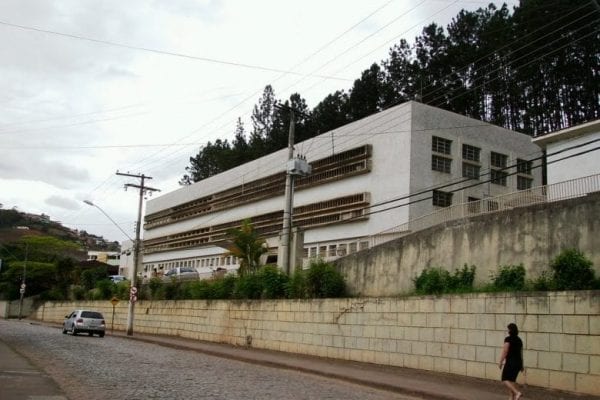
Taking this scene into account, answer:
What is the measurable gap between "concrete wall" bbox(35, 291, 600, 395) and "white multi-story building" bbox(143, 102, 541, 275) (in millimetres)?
5743

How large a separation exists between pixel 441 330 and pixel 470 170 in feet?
78.2

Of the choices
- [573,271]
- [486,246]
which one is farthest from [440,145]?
[573,271]

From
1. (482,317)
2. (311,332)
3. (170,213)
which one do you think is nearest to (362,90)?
(170,213)

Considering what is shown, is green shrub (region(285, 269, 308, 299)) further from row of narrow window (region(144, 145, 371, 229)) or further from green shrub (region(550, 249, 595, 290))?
row of narrow window (region(144, 145, 371, 229))

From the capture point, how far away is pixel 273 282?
91.8 feet

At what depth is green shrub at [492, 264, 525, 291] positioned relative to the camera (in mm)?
16953

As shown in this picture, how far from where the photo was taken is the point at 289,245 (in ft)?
95.7

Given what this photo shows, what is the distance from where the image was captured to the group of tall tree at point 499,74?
143 ft

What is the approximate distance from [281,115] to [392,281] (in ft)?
166

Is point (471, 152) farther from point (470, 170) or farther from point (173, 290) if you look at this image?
point (173, 290)

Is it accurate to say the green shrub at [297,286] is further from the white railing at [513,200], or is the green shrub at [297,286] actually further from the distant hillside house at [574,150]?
the distant hillside house at [574,150]

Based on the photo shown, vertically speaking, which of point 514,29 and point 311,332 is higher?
point 514,29

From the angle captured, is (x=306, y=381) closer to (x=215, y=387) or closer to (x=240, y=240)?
(x=215, y=387)

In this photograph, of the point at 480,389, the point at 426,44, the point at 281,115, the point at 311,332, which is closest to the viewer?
the point at 480,389
